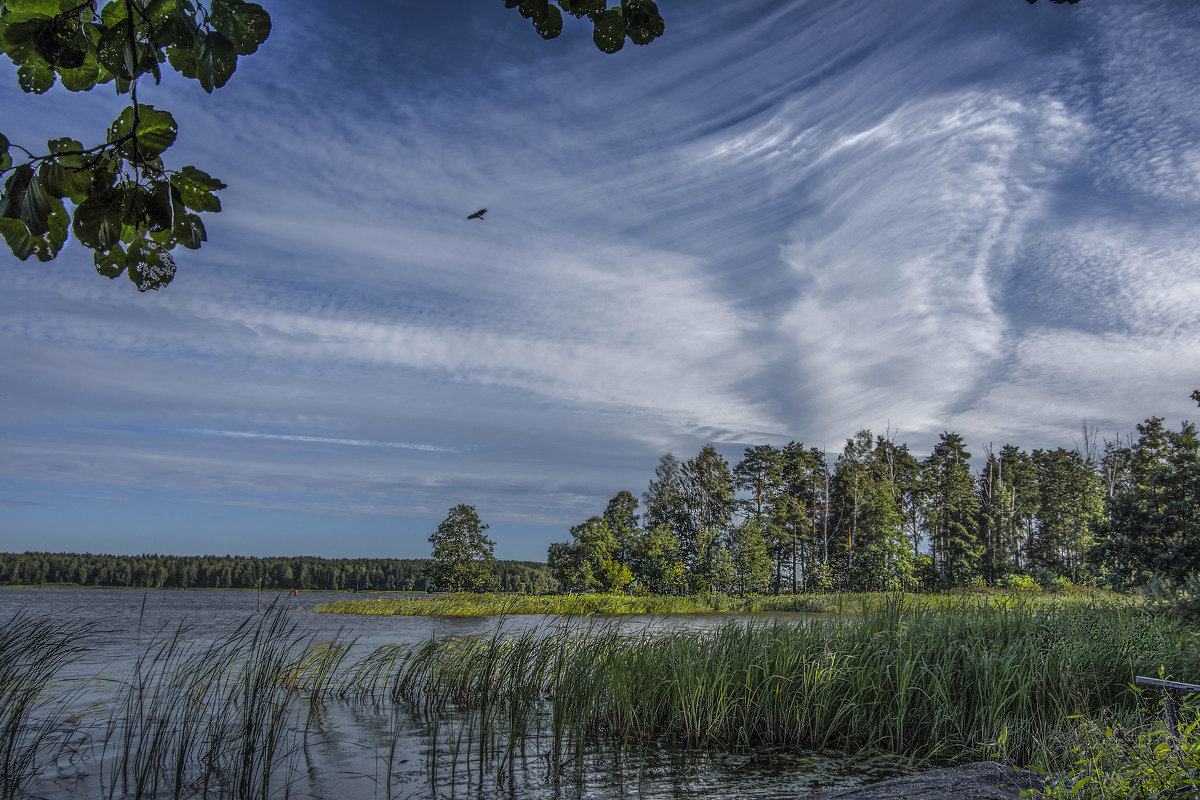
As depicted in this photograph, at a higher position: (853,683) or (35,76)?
(35,76)

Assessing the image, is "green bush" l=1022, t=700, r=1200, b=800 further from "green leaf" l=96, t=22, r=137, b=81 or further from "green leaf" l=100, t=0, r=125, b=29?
"green leaf" l=100, t=0, r=125, b=29

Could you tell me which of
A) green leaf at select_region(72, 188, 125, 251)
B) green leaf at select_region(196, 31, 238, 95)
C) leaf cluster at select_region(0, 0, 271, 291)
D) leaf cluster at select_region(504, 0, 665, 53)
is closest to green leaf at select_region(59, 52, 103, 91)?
leaf cluster at select_region(0, 0, 271, 291)

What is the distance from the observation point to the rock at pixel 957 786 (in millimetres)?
4379

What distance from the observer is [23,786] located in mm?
6086

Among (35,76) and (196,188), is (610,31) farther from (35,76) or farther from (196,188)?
(35,76)

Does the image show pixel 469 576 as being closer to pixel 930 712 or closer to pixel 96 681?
pixel 96 681

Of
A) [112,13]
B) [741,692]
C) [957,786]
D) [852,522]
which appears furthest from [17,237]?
[852,522]

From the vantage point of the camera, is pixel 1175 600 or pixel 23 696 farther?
pixel 1175 600

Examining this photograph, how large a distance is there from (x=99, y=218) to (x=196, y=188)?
241 mm

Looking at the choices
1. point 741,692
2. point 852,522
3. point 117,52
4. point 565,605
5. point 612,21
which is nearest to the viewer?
point 117,52

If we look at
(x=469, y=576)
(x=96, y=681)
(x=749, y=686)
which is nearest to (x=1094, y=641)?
(x=749, y=686)

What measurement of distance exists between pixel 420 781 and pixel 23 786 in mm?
3491

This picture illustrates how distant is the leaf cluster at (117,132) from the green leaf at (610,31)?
106cm

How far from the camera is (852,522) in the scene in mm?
59500
